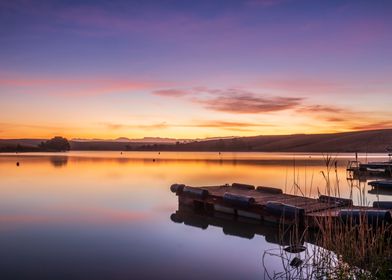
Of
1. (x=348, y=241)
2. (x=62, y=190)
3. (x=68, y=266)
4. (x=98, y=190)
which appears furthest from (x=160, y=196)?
(x=348, y=241)

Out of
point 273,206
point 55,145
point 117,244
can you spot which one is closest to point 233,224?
point 273,206

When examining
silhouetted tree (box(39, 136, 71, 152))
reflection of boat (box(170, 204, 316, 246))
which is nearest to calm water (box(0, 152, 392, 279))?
reflection of boat (box(170, 204, 316, 246))

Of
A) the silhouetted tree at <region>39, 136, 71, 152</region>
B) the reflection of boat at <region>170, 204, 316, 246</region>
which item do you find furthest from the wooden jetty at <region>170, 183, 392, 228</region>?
the silhouetted tree at <region>39, 136, 71, 152</region>

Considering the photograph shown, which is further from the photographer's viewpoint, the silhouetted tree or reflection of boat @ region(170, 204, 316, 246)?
the silhouetted tree

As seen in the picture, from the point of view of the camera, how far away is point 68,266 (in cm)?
1075

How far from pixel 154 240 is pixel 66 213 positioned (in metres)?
7.06

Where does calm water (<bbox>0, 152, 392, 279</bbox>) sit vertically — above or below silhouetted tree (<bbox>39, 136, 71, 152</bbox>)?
below

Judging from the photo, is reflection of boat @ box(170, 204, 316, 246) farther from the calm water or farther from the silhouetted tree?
the silhouetted tree

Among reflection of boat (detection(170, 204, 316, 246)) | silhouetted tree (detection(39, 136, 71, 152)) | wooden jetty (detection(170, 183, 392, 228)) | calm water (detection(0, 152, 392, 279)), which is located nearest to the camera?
calm water (detection(0, 152, 392, 279))

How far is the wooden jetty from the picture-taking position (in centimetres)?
1214

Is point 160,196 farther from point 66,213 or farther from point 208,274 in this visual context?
point 208,274

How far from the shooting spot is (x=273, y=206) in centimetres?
1551

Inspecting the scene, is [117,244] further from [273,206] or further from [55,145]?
[55,145]

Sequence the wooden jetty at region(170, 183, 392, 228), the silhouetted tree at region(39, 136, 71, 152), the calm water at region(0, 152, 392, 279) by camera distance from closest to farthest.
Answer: the calm water at region(0, 152, 392, 279) → the wooden jetty at region(170, 183, 392, 228) → the silhouetted tree at region(39, 136, 71, 152)
